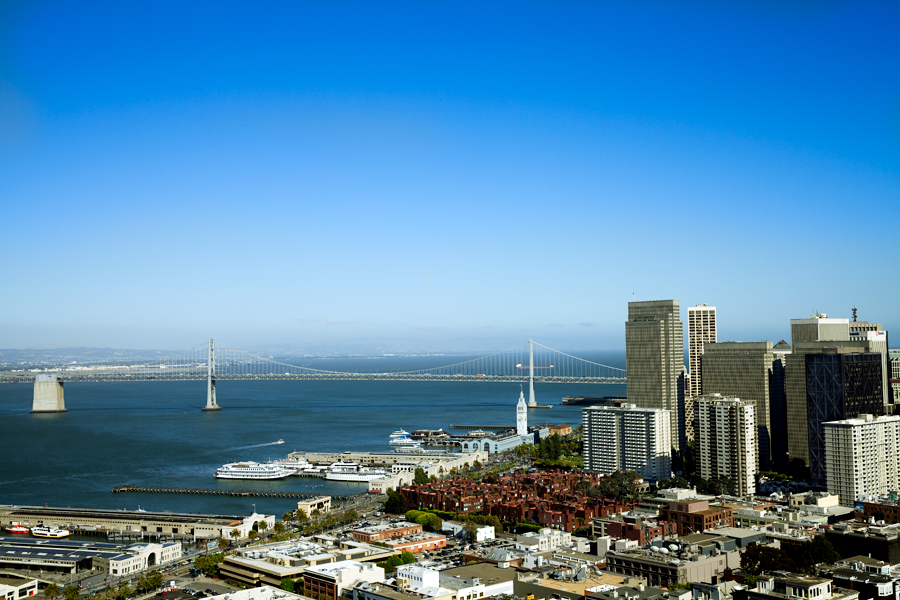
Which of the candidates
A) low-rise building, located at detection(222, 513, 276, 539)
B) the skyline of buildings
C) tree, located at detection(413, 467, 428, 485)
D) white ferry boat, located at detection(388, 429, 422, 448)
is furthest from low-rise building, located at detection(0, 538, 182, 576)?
white ferry boat, located at detection(388, 429, 422, 448)

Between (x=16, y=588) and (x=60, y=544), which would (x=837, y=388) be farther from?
(x=16, y=588)

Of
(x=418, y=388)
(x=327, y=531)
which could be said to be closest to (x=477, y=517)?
(x=327, y=531)

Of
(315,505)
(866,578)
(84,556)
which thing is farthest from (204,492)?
(866,578)

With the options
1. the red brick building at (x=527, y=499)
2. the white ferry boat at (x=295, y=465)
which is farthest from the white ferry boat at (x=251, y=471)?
the red brick building at (x=527, y=499)

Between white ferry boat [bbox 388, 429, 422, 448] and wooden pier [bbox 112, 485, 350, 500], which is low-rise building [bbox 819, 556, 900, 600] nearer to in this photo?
wooden pier [bbox 112, 485, 350, 500]

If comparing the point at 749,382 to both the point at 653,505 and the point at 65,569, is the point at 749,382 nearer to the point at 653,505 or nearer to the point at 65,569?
the point at 653,505

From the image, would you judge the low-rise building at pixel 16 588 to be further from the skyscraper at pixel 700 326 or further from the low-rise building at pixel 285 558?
the skyscraper at pixel 700 326
